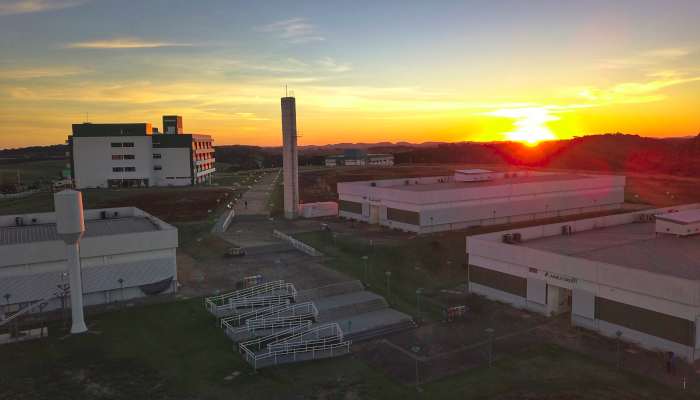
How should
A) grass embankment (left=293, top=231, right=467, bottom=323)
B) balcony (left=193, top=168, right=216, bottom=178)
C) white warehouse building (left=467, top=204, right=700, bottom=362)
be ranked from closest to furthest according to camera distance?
white warehouse building (left=467, top=204, right=700, bottom=362), grass embankment (left=293, top=231, right=467, bottom=323), balcony (left=193, top=168, right=216, bottom=178)

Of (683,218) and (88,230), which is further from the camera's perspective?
(683,218)

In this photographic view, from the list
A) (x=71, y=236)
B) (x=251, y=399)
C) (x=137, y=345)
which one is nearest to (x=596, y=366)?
(x=251, y=399)

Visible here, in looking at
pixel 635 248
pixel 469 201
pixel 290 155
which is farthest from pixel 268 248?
pixel 635 248

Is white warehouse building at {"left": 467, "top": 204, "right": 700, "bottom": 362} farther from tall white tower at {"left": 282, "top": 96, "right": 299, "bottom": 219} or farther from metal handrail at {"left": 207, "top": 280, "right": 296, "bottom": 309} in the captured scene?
tall white tower at {"left": 282, "top": 96, "right": 299, "bottom": 219}

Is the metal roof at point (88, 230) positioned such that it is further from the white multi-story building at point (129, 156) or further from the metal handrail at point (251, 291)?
the white multi-story building at point (129, 156)

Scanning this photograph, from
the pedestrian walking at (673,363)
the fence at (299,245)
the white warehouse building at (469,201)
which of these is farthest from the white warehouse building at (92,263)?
the pedestrian walking at (673,363)

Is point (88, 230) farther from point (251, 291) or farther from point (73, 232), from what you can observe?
point (251, 291)

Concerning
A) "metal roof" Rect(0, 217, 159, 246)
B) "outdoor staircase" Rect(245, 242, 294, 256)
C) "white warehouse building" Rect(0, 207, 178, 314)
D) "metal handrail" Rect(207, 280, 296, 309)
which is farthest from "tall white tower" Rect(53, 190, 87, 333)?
"outdoor staircase" Rect(245, 242, 294, 256)

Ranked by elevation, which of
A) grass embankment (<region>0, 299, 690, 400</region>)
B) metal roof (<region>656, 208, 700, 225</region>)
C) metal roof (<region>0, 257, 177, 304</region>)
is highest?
metal roof (<region>656, 208, 700, 225</region>)
